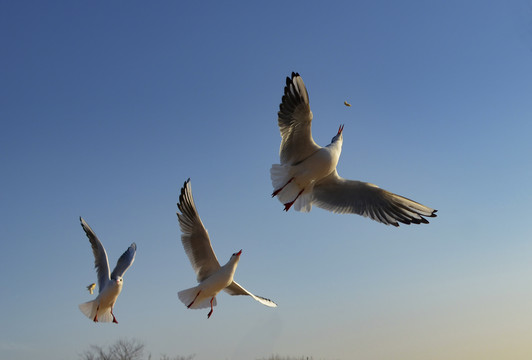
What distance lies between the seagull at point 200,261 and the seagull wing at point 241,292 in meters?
0.29

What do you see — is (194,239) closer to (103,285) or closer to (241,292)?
(241,292)

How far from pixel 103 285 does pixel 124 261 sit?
1.13 meters

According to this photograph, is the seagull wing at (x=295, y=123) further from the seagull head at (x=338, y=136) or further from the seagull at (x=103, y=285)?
the seagull at (x=103, y=285)

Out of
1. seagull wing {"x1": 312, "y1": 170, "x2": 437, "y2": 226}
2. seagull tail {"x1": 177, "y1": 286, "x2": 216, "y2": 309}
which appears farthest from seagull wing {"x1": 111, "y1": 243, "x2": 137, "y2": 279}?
seagull wing {"x1": 312, "y1": 170, "x2": 437, "y2": 226}

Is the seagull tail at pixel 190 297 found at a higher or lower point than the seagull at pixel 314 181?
lower

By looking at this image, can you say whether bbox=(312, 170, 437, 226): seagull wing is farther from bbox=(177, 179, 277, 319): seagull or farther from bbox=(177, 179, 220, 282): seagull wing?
bbox=(177, 179, 220, 282): seagull wing

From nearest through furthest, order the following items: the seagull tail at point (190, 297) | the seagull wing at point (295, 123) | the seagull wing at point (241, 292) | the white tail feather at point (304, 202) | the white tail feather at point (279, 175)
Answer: the seagull wing at point (295, 123) → the white tail feather at point (279, 175) → the seagull tail at point (190, 297) → the white tail feather at point (304, 202) → the seagull wing at point (241, 292)

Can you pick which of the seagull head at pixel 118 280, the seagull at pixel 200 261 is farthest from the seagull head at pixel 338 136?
the seagull head at pixel 118 280

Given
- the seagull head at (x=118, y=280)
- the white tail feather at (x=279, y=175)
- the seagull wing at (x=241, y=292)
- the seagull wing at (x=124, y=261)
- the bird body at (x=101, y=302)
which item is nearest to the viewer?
the white tail feather at (x=279, y=175)

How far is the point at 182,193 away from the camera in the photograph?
10.3 meters

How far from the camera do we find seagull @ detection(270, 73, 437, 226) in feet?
31.6

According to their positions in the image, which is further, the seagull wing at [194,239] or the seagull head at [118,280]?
the seagull head at [118,280]

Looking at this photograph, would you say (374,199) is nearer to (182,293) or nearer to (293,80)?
(293,80)

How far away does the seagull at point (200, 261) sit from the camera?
10281 mm
